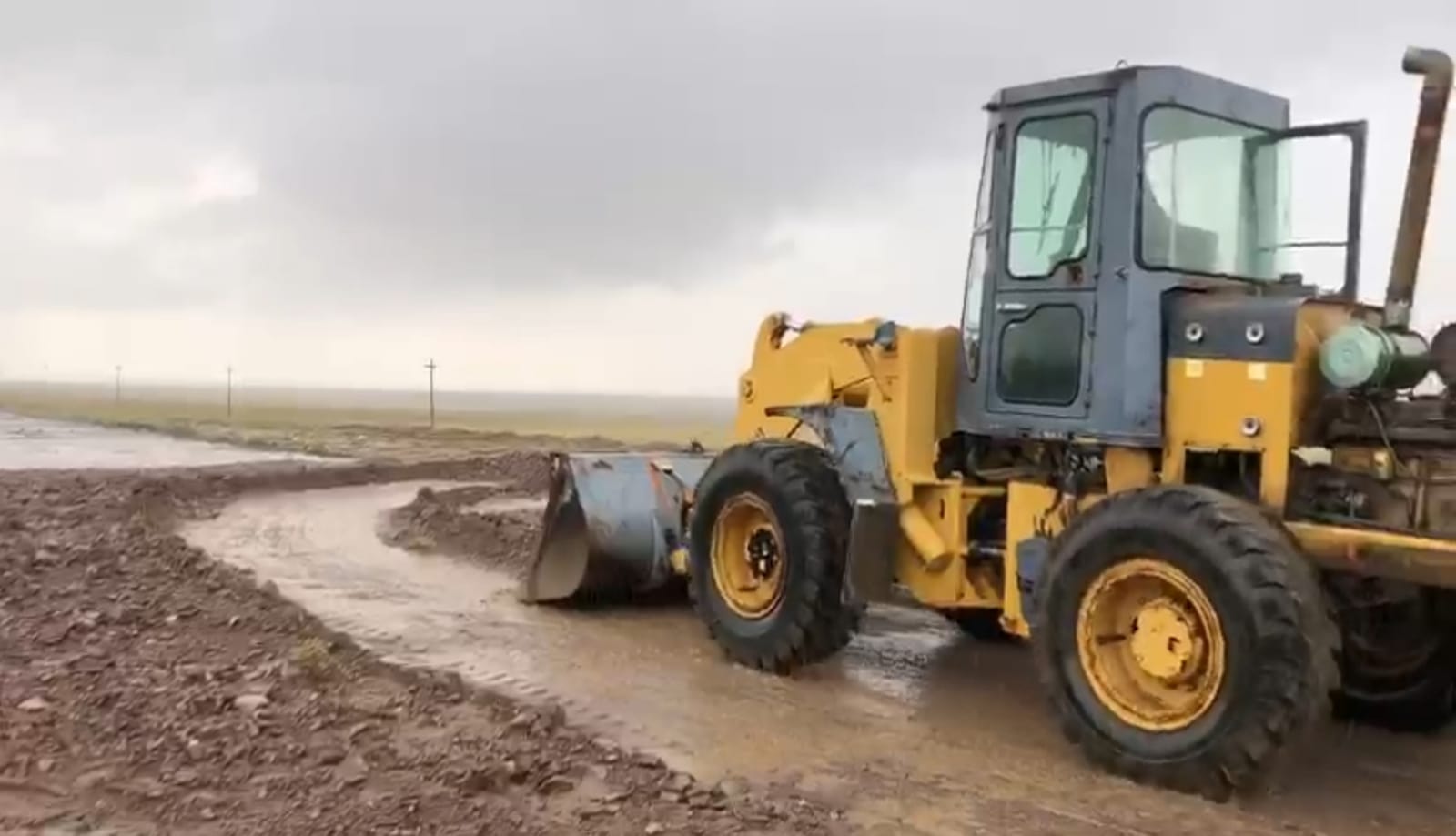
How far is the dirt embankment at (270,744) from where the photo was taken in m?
5.64

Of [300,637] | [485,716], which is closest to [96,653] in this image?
[300,637]

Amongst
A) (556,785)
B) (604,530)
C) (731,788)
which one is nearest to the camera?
(556,785)

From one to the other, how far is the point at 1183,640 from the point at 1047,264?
2062mm

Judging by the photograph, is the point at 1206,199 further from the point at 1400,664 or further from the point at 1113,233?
the point at 1400,664

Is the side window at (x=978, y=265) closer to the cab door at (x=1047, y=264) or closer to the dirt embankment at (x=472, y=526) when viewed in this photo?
the cab door at (x=1047, y=264)

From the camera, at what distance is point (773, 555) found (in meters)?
8.93

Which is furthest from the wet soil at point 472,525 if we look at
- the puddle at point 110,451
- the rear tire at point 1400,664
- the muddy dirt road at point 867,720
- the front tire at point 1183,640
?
the puddle at point 110,451

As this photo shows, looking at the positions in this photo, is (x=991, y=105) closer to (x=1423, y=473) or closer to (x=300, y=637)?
(x=1423, y=473)

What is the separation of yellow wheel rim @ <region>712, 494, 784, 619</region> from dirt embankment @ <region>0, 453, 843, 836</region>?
5.84ft

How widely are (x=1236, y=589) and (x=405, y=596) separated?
6.79 metres

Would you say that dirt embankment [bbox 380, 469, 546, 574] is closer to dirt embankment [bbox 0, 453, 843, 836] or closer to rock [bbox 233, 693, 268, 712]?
dirt embankment [bbox 0, 453, 843, 836]

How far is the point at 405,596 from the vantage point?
11.2 meters

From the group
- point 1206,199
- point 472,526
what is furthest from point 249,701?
point 472,526

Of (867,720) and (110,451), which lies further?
(110,451)
